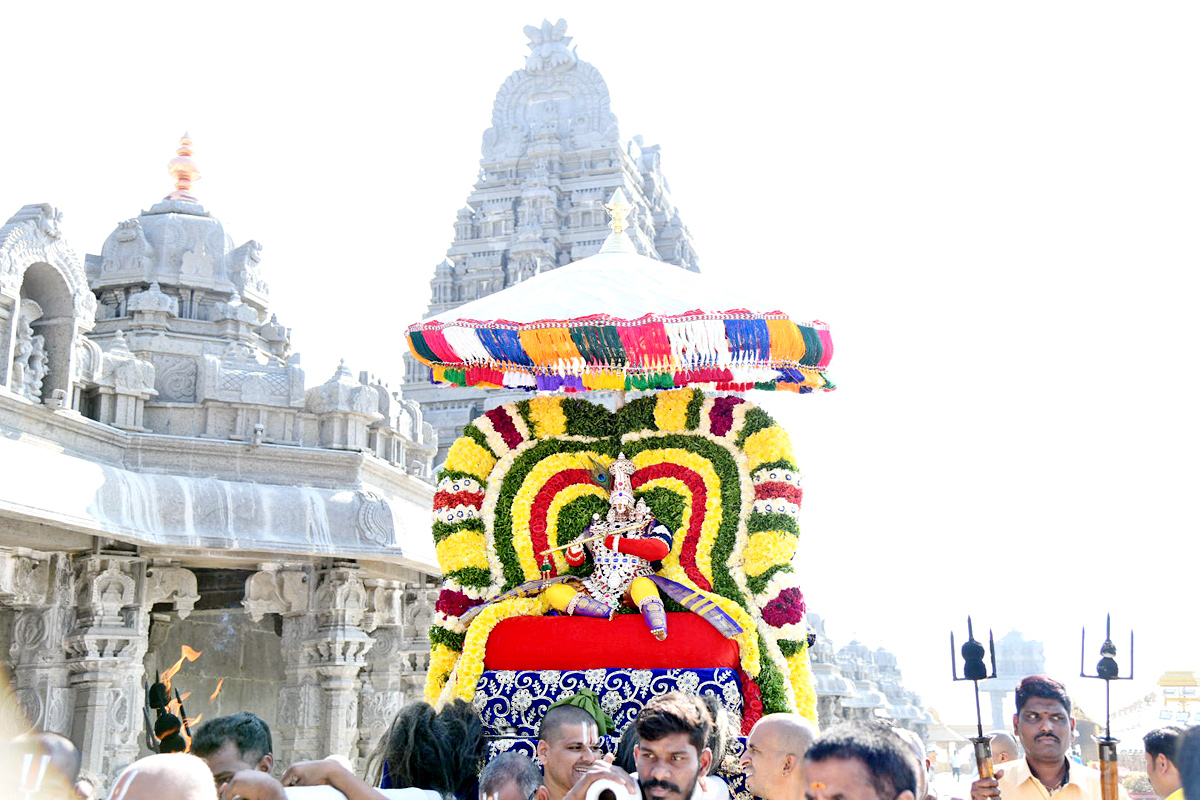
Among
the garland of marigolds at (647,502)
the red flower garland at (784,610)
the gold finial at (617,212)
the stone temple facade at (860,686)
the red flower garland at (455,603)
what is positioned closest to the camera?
the red flower garland at (784,610)

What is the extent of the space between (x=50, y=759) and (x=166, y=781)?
3.41ft

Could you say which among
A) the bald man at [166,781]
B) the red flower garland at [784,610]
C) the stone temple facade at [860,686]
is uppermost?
the red flower garland at [784,610]

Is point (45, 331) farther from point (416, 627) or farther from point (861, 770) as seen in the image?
point (861, 770)

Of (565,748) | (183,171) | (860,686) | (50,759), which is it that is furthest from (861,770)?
(860,686)

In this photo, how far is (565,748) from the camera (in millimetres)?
4176

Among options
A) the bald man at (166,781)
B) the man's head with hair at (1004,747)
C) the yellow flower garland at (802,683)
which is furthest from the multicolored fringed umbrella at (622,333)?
the bald man at (166,781)

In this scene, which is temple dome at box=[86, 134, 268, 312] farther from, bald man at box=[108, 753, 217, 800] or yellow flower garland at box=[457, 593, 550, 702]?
bald man at box=[108, 753, 217, 800]

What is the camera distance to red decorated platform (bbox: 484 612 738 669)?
19.6 ft

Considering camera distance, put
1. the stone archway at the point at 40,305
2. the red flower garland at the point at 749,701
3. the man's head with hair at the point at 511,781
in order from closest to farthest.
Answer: the man's head with hair at the point at 511,781 < the red flower garland at the point at 749,701 < the stone archway at the point at 40,305

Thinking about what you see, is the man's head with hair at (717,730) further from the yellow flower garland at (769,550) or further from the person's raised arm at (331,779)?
the person's raised arm at (331,779)

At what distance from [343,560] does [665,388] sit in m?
6.08

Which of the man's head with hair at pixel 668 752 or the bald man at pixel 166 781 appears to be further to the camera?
the man's head with hair at pixel 668 752

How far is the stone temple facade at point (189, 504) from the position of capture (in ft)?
33.1

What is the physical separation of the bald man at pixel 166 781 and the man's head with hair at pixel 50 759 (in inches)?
29.5
